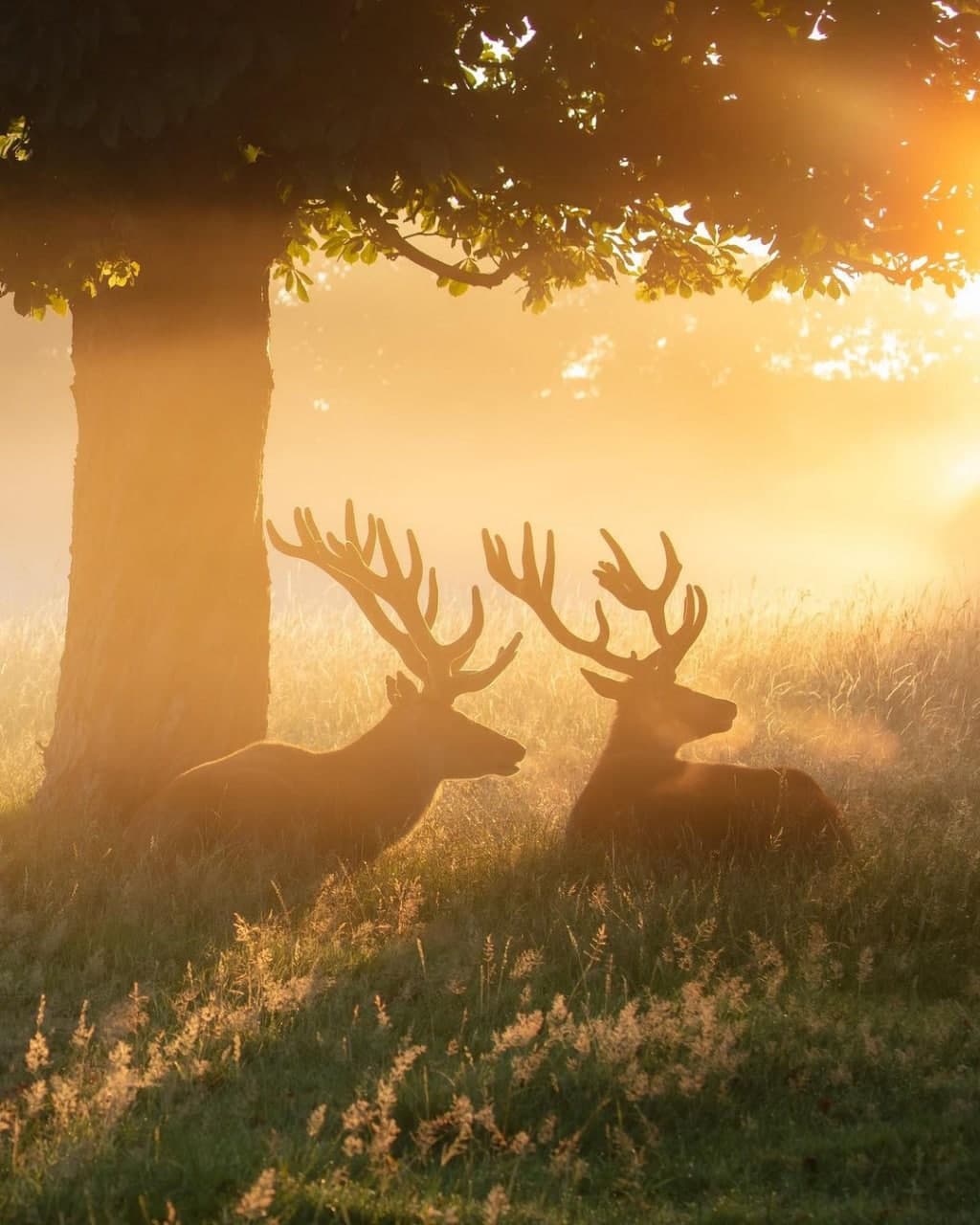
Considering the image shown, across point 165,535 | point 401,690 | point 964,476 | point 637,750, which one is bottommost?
point 637,750

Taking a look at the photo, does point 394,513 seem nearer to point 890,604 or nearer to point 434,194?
point 890,604

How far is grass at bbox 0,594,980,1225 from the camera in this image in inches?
166

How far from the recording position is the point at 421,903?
7.48m

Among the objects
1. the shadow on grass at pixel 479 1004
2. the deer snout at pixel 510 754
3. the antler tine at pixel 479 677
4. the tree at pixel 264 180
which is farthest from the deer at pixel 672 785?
the tree at pixel 264 180

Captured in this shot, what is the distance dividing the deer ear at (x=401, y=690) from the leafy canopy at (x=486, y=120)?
2865 mm

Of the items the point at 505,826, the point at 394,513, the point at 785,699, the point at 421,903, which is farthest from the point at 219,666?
the point at 394,513

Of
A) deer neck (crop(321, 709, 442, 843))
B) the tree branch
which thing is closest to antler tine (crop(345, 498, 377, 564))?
deer neck (crop(321, 709, 442, 843))

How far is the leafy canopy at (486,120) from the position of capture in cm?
780

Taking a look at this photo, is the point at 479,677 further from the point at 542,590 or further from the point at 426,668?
the point at 542,590

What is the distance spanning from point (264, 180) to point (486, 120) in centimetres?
159

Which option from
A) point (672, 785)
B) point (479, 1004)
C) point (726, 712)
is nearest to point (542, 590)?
point (726, 712)

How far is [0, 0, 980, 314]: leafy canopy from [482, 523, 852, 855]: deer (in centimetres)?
235

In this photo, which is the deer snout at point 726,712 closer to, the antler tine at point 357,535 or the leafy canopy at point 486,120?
the antler tine at point 357,535

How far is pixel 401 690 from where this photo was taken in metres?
8.68
